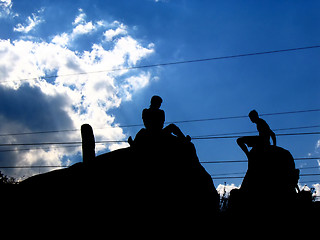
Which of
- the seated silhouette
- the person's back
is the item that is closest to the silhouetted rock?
the seated silhouette

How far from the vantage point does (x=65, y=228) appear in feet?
10.0

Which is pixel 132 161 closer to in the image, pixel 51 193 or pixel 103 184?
pixel 103 184

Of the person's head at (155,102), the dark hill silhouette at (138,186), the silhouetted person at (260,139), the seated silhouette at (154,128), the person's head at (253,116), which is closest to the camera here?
the dark hill silhouette at (138,186)

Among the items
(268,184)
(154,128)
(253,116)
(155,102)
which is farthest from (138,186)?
(253,116)

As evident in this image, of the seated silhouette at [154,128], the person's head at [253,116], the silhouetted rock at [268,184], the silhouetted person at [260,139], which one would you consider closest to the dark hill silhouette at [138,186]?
the seated silhouette at [154,128]

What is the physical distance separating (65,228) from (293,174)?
4.25m

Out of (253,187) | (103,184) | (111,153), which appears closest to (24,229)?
(103,184)

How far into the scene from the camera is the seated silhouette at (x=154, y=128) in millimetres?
4047

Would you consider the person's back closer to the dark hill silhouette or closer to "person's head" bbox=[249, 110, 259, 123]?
the dark hill silhouette

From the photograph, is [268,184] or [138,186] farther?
[268,184]

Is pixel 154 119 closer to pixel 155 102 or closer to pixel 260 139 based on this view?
pixel 155 102

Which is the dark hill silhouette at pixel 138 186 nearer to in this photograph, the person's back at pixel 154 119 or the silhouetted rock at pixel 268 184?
the person's back at pixel 154 119

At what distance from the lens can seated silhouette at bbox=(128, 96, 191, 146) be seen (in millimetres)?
4047

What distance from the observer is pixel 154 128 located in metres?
4.10
